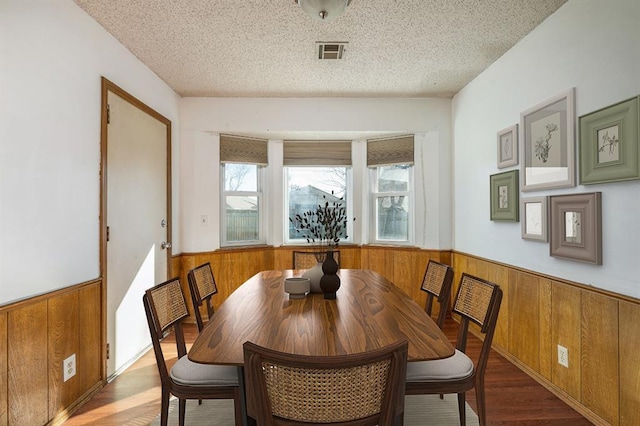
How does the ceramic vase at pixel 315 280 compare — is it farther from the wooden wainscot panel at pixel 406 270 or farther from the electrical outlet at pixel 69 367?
the wooden wainscot panel at pixel 406 270

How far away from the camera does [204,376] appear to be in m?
1.57

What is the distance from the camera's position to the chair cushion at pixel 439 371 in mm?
1571

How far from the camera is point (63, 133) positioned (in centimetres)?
211

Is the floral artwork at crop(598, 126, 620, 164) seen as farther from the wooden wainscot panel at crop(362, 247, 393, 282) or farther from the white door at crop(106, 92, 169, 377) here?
the white door at crop(106, 92, 169, 377)

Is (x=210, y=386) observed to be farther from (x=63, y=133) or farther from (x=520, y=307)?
(x=520, y=307)

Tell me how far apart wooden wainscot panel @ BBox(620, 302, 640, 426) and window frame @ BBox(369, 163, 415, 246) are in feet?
8.15

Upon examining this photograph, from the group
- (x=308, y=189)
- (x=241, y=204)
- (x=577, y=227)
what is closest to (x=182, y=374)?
(x=577, y=227)

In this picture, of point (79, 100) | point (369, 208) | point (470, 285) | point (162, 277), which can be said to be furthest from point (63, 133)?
point (369, 208)

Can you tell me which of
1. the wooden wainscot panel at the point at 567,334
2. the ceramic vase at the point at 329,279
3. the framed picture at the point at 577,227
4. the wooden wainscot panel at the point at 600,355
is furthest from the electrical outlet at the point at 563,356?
the ceramic vase at the point at 329,279

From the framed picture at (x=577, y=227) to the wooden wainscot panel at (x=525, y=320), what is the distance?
0.41 m

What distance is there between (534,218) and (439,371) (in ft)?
5.25

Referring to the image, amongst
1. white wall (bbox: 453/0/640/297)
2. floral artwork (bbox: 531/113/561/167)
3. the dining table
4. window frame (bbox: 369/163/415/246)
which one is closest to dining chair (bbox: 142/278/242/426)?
the dining table

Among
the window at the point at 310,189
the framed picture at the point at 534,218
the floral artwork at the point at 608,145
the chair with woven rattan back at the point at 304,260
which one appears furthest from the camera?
the window at the point at 310,189

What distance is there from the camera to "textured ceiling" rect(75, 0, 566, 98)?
7.55ft
